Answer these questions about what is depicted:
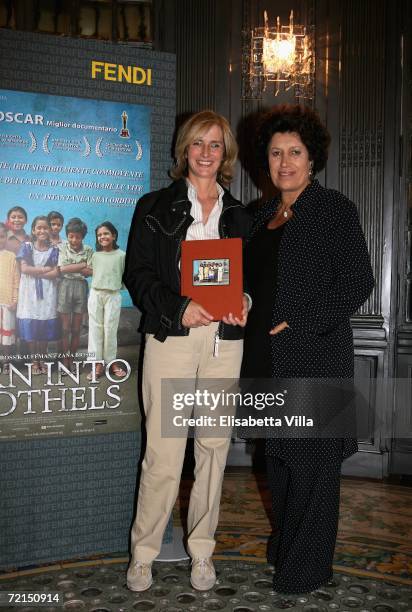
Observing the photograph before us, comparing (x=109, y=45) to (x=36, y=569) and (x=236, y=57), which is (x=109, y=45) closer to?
(x=236, y=57)

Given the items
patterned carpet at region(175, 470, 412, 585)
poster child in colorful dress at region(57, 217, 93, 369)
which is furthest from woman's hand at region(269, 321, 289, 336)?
patterned carpet at region(175, 470, 412, 585)

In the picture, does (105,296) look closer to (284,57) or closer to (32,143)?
(32,143)

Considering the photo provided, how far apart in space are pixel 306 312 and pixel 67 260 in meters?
0.98

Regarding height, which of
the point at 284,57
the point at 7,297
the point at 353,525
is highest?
the point at 284,57

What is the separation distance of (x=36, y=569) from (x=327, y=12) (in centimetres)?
369

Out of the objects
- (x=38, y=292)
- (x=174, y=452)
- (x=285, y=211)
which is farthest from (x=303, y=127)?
(x=174, y=452)

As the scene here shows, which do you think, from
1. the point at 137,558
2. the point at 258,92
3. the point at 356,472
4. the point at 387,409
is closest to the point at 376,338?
the point at 387,409

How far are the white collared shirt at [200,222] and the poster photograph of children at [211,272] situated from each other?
169 mm

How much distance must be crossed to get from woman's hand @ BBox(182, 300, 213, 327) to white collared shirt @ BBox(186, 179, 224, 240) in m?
0.30

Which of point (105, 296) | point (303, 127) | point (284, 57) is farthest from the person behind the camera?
point (284, 57)

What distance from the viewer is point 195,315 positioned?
2412 mm

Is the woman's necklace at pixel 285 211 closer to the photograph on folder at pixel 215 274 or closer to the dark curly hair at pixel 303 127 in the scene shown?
the dark curly hair at pixel 303 127

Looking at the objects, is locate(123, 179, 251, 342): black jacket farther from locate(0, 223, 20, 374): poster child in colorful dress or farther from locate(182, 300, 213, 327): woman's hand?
locate(0, 223, 20, 374): poster child in colorful dress

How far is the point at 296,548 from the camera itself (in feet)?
8.09
